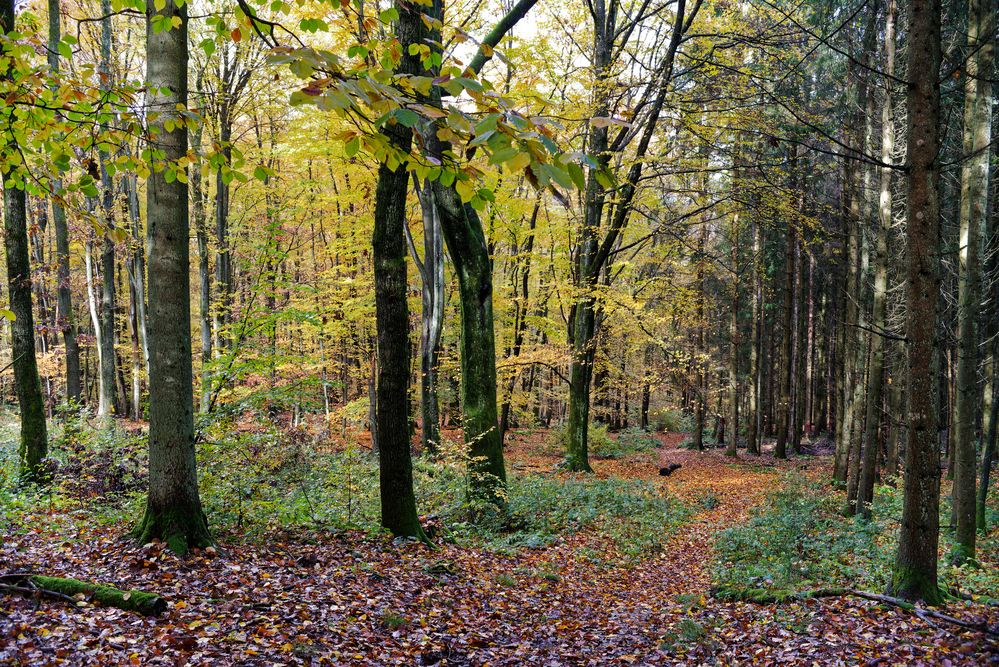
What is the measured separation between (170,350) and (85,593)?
7.29 feet

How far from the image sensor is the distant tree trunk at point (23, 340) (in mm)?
8617

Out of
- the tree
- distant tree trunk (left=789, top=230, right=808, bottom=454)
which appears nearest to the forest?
the tree

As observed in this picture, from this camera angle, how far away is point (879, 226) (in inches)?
424

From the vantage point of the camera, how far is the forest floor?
411 cm

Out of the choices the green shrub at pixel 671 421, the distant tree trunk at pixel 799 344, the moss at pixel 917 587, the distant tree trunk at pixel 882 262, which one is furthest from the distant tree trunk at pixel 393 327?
the green shrub at pixel 671 421

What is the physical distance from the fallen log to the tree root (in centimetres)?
619

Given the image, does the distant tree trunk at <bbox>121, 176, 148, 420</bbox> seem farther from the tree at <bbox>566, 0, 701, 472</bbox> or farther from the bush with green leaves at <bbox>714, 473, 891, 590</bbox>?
the bush with green leaves at <bbox>714, 473, 891, 590</bbox>

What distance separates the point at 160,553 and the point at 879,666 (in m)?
6.40

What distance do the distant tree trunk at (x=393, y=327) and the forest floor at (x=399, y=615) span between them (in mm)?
704

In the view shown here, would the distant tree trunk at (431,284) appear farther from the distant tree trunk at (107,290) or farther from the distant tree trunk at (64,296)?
the distant tree trunk at (107,290)

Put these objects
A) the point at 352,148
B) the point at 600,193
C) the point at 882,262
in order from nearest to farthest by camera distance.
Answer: the point at 352,148 < the point at 882,262 < the point at 600,193

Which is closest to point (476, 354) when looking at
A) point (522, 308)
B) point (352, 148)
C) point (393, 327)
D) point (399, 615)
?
point (393, 327)

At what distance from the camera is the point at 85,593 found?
4.46 metres

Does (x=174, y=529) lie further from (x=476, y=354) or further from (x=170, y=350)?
(x=476, y=354)
